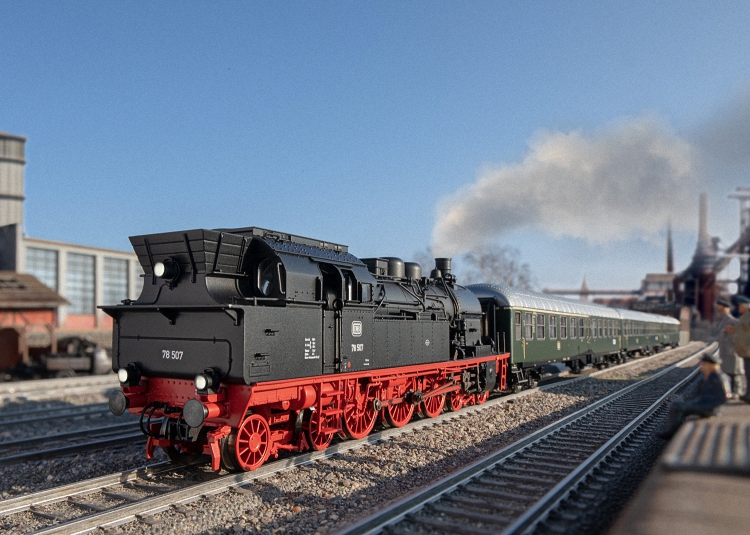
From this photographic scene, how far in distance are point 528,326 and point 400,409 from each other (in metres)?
6.58

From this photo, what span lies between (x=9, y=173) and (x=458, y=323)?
47481 mm

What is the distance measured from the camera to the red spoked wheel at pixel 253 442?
7574mm

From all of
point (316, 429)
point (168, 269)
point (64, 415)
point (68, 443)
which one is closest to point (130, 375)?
point (168, 269)

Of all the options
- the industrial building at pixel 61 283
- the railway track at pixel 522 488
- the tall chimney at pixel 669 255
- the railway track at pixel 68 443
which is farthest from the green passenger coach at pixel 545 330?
the tall chimney at pixel 669 255

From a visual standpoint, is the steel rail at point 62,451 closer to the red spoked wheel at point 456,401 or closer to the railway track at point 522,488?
the red spoked wheel at point 456,401

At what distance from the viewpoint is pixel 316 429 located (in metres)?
8.75

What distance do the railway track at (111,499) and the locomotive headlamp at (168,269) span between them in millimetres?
2756

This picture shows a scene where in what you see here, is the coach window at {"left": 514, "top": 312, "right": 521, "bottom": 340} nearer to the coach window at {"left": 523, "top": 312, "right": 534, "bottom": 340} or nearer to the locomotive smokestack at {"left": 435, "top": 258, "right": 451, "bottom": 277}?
the coach window at {"left": 523, "top": 312, "right": 534, "bottom": 340}

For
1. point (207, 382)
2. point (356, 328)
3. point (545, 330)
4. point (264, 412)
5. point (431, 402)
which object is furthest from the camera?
point (545, 330)

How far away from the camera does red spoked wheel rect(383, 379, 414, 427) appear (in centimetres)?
1088

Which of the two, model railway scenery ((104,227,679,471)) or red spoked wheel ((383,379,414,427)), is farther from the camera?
red spoked wheel ((383,379,414,427))

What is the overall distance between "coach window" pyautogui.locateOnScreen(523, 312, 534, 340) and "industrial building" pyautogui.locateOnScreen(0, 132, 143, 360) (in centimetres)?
2079

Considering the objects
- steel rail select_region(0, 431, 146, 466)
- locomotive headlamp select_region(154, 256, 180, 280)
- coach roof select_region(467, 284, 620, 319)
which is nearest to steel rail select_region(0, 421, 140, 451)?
steel rail select_region(0, 431, 146, 466)

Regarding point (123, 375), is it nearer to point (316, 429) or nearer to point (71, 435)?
point (316, 429)
